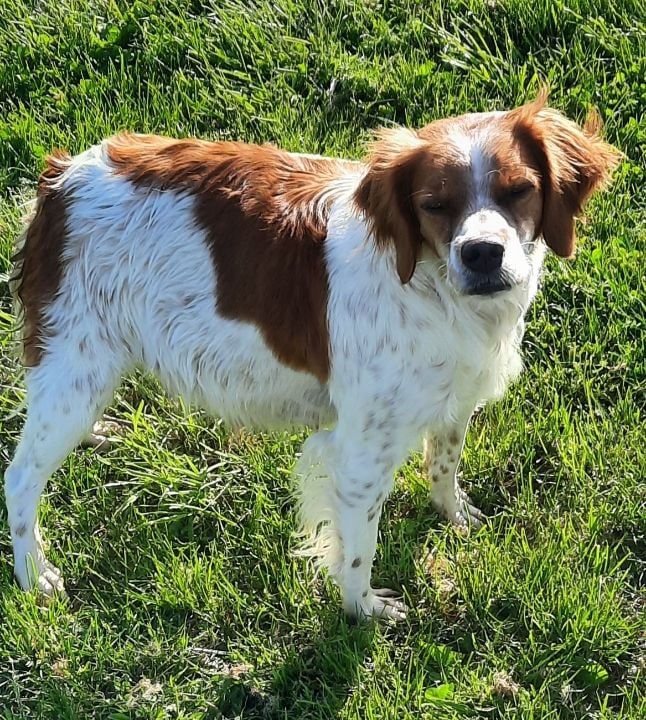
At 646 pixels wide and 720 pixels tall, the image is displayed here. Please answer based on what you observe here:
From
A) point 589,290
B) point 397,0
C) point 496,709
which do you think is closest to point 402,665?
point 496,709

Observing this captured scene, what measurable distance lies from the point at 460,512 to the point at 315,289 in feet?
3.75

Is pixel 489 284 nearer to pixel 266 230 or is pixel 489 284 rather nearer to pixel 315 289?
pixel 315 289

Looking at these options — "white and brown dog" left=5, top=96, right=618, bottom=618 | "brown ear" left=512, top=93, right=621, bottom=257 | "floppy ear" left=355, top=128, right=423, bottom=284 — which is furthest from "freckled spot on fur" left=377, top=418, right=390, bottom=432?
"brown ear" left=512, top=93, right=621, bottom=257

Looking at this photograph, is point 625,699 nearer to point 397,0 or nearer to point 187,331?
point 187,331

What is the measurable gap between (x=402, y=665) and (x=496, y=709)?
34 cm

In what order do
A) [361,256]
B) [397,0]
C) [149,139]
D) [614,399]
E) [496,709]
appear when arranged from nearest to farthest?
1. [361,256]
2. [496,709]
3. [149,139]
4. [614,399]
5. [397,0]

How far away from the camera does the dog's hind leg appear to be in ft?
10.9

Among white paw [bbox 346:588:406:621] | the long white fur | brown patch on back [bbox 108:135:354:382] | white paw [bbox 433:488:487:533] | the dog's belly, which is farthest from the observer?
white paw [bbox 433:488:487:533]

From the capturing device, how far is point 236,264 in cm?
317

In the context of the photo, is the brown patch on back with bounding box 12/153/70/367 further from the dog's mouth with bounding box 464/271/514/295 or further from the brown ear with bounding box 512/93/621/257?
the brown ear with bounding box 512/93/621/257

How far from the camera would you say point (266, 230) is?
10.3 ft

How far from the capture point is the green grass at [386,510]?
3.34 meters

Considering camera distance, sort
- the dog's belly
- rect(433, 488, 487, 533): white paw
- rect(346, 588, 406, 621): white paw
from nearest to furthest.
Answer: the dog's belly
rect(346, 588, 406, 621): white paw
rect(433, 488, 487, 533): white paw

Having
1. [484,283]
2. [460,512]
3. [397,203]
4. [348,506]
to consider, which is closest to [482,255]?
[484,283]
